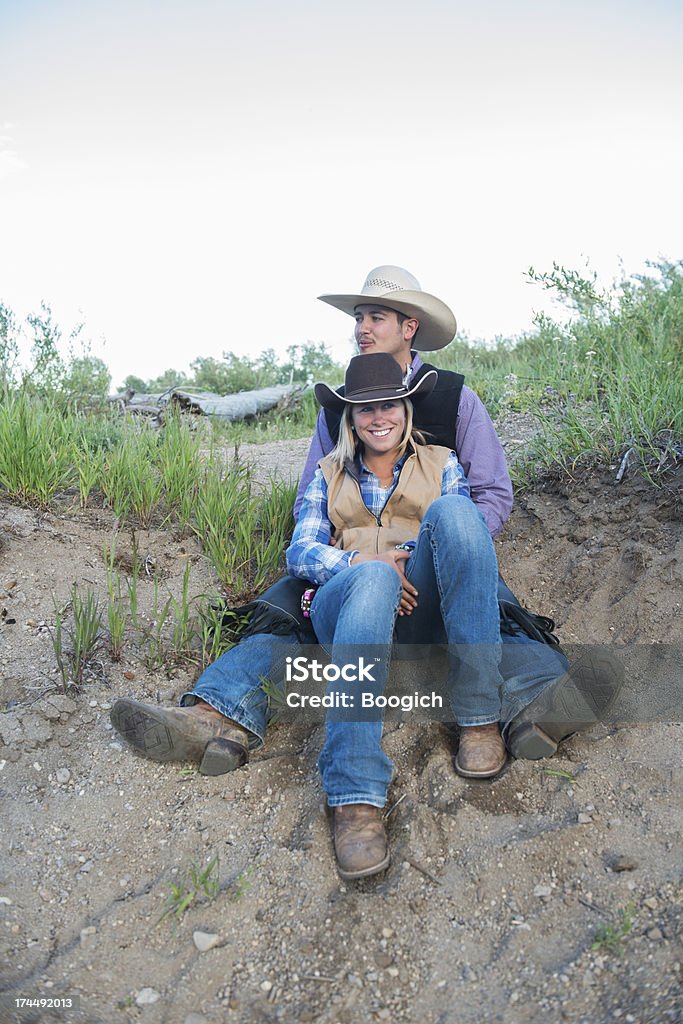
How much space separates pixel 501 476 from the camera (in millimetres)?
3797

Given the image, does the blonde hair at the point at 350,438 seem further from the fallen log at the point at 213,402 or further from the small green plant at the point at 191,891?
the fallen log at the point at 213,402

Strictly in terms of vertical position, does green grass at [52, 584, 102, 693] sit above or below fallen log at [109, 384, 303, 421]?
below

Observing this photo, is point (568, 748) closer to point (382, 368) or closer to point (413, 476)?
point (413, 476)

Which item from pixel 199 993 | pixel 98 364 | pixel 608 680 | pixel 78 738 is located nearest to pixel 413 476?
pixel 608 680

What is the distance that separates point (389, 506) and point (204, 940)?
1802 millimetres

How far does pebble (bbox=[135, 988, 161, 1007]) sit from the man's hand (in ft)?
4.89

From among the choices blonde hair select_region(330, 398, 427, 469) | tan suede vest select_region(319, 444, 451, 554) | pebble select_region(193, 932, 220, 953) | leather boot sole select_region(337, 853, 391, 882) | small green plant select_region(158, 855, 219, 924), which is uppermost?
blonde hair select_region(330, 398, 427, 469)

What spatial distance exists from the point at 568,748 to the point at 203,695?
139cm

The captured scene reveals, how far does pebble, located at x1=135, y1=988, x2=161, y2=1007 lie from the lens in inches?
88.9

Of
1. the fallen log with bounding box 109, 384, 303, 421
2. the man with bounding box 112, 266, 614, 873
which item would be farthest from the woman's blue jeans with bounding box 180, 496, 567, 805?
the fallen log with bounding box 109, 384, 303, 421

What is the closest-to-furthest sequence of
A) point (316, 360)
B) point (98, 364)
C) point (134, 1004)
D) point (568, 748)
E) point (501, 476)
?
point (134, 1004), point (568, 748), point (501, 476), point (98, 364), point (316, 360)

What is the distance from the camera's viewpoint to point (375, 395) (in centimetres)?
344

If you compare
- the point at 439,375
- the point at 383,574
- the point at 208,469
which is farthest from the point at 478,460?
the point at 208,469

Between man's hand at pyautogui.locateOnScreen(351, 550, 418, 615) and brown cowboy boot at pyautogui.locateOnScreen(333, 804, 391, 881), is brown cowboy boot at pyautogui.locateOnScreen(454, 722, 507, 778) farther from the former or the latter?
man's hand at pyautogui.locateOnScreen(351, 550, 418, 615)
